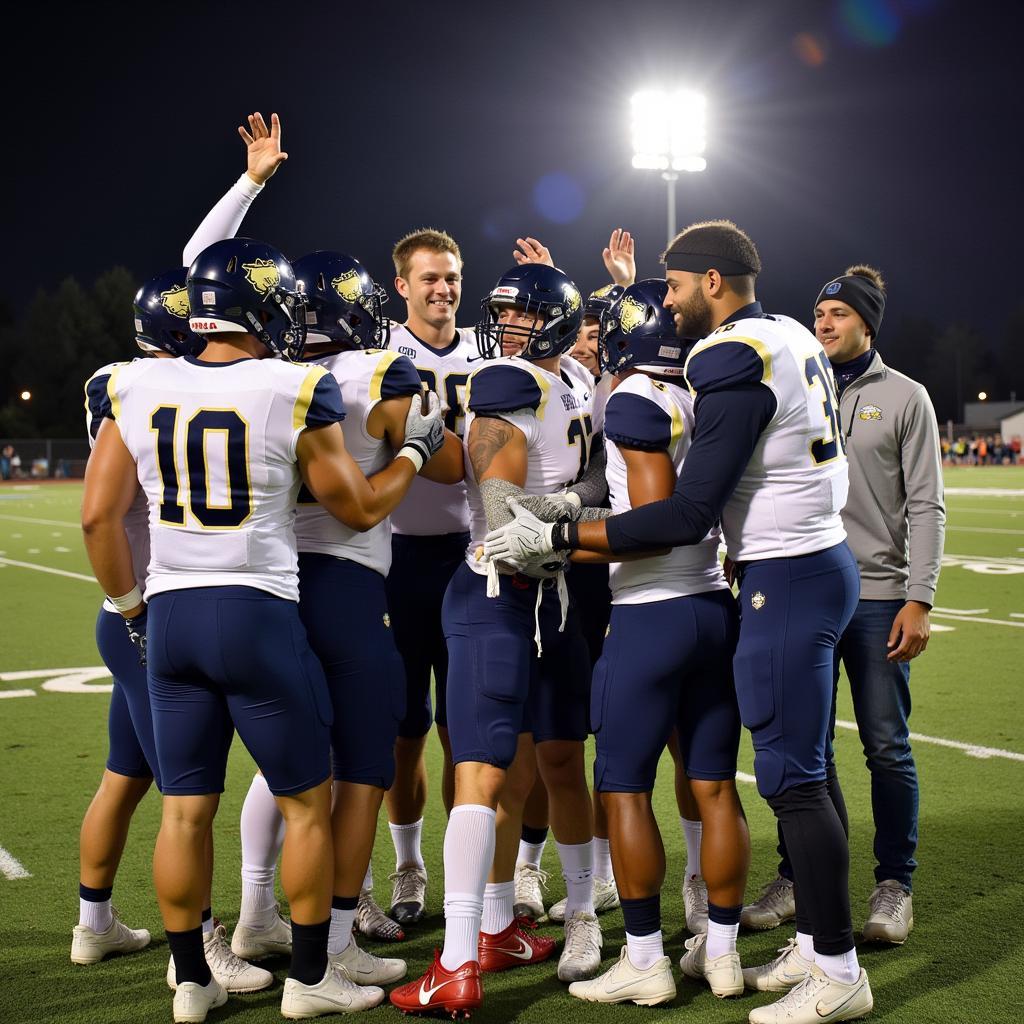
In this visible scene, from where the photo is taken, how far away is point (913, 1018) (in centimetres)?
329

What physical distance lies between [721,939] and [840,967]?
0.37 m

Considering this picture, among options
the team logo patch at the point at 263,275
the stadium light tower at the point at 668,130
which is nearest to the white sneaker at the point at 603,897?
the team logo patch at the point at 263,275

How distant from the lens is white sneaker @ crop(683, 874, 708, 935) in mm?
3928

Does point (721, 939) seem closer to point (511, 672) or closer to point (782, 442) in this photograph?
point (511, 672)

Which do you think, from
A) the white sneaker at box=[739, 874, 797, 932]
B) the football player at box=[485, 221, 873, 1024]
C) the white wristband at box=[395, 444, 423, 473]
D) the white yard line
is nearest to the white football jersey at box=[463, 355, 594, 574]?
the white wristband at box=[395, 444, 423, 473]

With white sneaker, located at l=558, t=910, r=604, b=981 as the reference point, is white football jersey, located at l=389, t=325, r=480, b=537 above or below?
above

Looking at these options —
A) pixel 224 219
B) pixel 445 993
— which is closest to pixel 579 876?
pixel 445 993

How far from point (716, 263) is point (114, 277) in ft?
232

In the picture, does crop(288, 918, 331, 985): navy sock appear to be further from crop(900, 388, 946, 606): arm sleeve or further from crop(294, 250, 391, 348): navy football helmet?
crop(900, 388, 946, 606): arm sleeve

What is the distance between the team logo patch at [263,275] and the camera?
10.7ft

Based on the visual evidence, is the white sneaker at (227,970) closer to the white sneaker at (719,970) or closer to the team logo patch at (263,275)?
the white sneaker at (719,970)

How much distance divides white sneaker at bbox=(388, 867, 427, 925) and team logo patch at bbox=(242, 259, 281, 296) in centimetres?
219

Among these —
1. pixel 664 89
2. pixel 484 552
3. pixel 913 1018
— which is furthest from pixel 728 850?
pixel 664 89

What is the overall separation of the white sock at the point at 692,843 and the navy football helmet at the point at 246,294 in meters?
Result: 2.09
